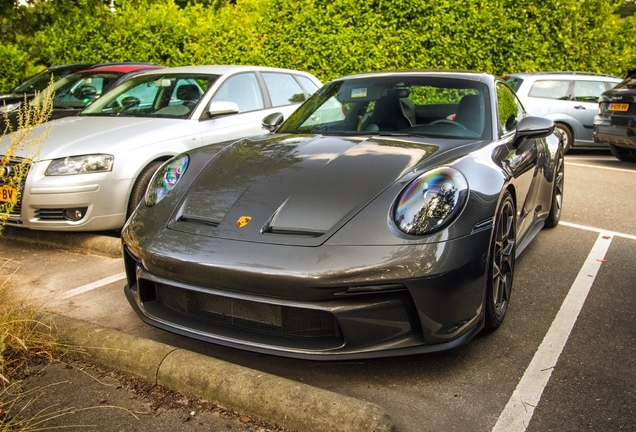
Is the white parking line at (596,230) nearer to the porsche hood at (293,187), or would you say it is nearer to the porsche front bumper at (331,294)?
the porsche hood at (293,187)

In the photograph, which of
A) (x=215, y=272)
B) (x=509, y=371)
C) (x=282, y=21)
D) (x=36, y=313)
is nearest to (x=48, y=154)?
(x=36, y=313)

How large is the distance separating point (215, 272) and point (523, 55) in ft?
36.9

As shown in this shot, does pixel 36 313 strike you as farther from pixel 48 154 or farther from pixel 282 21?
pixel 282 21

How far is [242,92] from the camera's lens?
687cm

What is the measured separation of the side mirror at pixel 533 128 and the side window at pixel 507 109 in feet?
0.36

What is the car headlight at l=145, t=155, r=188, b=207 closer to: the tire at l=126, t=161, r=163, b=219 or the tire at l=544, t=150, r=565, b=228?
the tire at l=126, t=161, r=163, b=219

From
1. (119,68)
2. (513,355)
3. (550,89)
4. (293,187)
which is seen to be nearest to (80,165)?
(293,187)

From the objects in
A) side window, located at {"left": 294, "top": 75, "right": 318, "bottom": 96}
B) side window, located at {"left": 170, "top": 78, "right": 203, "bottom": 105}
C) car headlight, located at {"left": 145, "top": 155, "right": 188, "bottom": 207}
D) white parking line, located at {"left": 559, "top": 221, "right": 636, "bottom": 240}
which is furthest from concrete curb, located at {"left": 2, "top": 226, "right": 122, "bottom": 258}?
white parking line, located at {"left": 559, "top": 221, "right": 636, "bottom": 240}

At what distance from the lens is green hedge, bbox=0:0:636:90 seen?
12.3 m

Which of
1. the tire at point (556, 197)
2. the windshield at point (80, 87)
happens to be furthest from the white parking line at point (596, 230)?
the windshield at point (80, 87)

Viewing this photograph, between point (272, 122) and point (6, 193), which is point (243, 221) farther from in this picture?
point (6, 193)

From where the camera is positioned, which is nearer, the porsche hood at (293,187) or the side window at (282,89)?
the porsche hood at (293,187)

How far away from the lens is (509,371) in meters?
3.08

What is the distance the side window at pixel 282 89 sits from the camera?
24.0 ft
